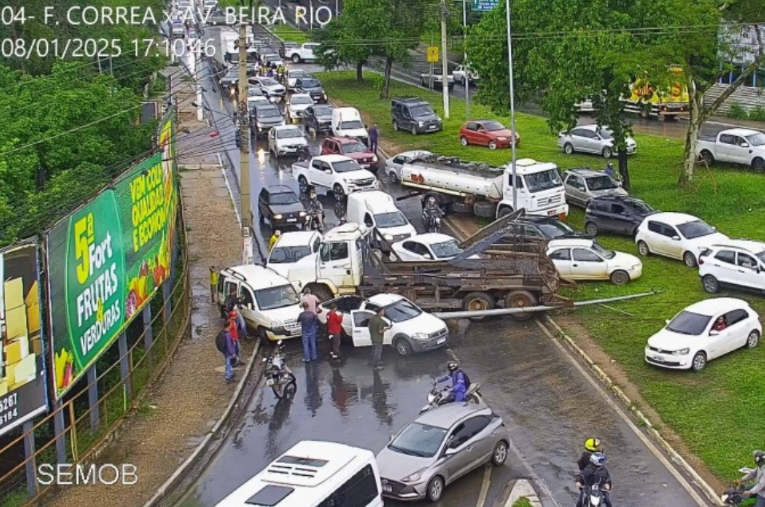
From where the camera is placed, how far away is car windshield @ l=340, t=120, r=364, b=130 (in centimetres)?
5188

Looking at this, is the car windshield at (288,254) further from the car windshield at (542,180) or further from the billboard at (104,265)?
the car windshield at (542,180)

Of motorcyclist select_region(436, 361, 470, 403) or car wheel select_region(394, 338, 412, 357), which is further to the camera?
car wheel select_region(394, 338, 412, 357)

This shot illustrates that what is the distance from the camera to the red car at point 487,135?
165 feet

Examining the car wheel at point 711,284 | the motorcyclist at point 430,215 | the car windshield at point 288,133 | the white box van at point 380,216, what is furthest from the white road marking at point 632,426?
the car windshield at point 288,133

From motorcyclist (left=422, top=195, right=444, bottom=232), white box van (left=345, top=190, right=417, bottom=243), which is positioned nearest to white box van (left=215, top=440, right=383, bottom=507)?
white box van (left=345, top=190, right=417, bottom=243)

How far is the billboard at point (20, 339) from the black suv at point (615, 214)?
22446 millimetres

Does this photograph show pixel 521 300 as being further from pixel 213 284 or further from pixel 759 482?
pixel 759 482

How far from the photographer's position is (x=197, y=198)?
44812 mm

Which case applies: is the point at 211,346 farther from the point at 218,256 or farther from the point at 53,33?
the point at 53,33

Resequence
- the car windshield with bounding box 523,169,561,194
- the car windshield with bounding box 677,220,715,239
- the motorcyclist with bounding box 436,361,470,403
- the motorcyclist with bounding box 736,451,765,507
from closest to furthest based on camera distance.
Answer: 1. the motorcyclist with bounding box 736,451,765,507
2. the motorcyclist with bounding box 436,361,470,403
3. the car windshield with bounding box 677,220,715,239
4. the car windshield with bounding box 523,169,561,194

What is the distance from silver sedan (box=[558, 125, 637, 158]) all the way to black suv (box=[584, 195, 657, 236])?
1092 centimetres

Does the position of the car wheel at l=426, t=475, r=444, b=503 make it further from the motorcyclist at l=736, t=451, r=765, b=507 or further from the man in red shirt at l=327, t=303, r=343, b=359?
the man in red shirt at l=327, t=303, r=343, b=359

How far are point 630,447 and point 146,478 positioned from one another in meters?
9.05

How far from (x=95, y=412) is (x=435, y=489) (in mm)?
7329
